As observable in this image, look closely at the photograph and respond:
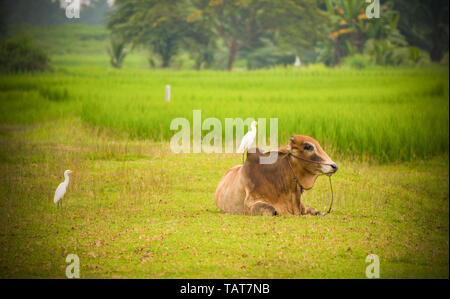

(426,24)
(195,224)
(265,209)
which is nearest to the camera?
(265,209)

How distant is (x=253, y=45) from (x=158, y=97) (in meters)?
28.0

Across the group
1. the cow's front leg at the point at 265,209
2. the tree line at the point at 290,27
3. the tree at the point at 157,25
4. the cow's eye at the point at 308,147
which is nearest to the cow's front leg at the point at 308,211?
the cow's front leg at the point at 265,209

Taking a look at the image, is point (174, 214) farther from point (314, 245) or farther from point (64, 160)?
point (64, 160)

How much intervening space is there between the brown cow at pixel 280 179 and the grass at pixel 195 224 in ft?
0.55

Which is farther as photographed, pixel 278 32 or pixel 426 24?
pixel 278 32

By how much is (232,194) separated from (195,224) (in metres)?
0.61

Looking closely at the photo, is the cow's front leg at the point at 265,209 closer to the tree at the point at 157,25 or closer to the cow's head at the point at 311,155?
the cow's head at the point at 311,155

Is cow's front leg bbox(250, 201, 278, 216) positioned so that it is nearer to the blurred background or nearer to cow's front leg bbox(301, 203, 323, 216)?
cow's front leg bbox(301, 203, 323, 216)

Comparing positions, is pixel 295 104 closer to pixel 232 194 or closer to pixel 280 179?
pixel 232 194

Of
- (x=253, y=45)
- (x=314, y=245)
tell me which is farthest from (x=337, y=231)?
(x=253, y=45)

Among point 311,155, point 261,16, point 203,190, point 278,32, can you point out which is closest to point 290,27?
point 261,16

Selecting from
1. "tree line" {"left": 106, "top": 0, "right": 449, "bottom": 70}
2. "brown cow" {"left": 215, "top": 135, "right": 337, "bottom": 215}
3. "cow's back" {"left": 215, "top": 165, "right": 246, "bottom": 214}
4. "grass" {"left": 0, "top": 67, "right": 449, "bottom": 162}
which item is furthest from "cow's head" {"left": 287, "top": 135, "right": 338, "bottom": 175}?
"tree line" {"left": 106, "top": 0, "right": 449, "bottom": 70}

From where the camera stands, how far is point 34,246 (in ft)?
23.3

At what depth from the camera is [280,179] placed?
7.56 m
